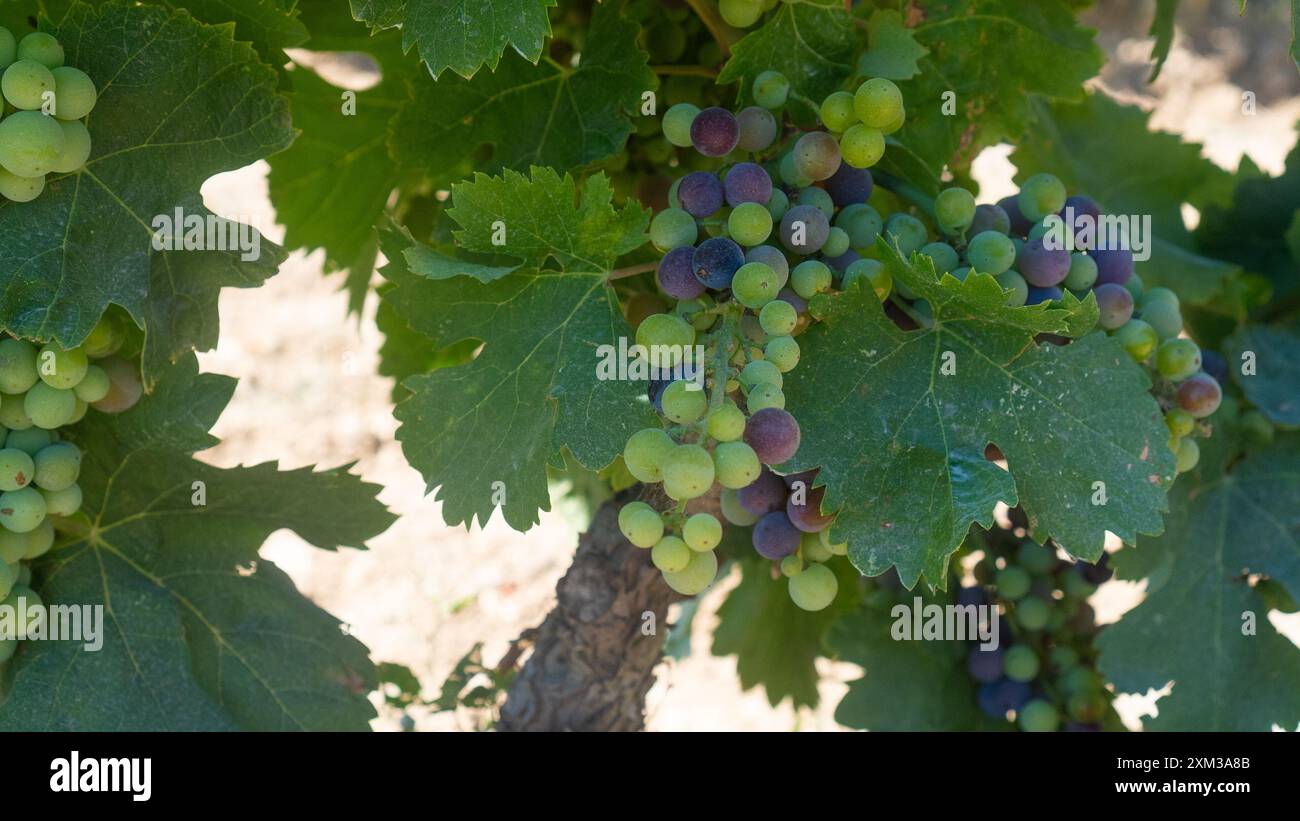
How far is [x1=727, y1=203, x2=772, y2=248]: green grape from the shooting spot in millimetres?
1011

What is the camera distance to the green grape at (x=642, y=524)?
93 cm

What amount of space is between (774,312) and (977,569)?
33.7 inches

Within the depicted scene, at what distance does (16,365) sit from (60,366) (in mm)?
37

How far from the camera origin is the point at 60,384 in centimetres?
114

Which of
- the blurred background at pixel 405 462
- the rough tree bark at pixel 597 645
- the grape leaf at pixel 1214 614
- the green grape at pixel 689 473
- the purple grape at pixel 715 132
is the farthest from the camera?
the blurred background at pixel 405 462

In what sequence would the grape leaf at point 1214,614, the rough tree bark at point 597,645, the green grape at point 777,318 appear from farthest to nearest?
the rough tree bark at point 597,645, the grape leaf at point 1214,614, the green grape at point 777,318

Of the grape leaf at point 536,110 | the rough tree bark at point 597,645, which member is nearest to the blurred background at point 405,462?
the rough tree bark at point 597,645

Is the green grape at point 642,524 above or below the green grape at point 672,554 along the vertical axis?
above

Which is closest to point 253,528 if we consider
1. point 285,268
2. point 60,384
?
point 60,384

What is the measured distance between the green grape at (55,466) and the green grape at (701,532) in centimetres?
67

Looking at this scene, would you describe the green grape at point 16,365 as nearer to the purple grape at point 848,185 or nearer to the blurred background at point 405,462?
the purple grape at point 848,185

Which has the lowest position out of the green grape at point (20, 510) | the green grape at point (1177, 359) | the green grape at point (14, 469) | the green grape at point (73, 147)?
the green grape at point (20, 510)

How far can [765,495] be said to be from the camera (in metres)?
1.13

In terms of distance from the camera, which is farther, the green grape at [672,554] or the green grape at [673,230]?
the green grape at [673,230]
